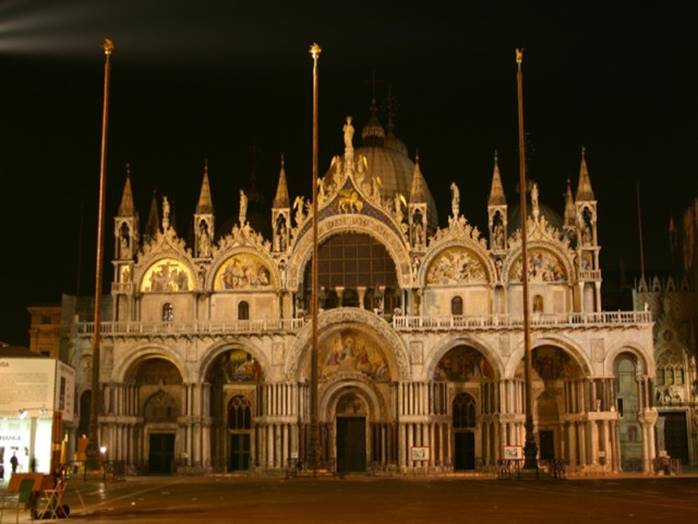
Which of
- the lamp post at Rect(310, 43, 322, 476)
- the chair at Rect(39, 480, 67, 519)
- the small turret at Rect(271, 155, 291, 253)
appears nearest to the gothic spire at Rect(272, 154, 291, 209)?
the small turret at Rect(271, 155, 291, 253)

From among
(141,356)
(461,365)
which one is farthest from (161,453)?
(461,365)

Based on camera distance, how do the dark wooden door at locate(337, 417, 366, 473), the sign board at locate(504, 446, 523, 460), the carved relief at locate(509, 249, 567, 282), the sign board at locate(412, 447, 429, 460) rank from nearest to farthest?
the sign board at locate(504, 446, 523, 460), the sign board at locate(412, 447, 429, 460), the carved relief at locate(509, 249, 567, 282), the dark wooden door at locate(337, 417, 366, 473)

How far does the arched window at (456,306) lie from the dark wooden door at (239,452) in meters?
15.4

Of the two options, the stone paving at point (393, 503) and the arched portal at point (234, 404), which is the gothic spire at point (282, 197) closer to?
the arched portal at point (234, 404)

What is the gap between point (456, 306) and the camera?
222 ft

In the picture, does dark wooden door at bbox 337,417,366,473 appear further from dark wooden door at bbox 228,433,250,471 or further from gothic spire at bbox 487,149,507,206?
gothic spire at bbox 487,149,507,206

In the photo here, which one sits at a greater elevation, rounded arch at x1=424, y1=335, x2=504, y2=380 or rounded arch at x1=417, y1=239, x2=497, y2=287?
rounded arch at x1=417, y1=239, x2=497, y2=287

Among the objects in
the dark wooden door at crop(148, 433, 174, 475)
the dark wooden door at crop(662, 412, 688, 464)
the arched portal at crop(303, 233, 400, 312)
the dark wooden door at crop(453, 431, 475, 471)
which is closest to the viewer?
the dark wooden door at crop(453, 431, 475, 471)

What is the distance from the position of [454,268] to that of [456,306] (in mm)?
2379

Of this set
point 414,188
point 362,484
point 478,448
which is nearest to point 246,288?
point 414,188

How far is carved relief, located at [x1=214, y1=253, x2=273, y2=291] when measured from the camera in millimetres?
69500

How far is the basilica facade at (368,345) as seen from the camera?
64.5 metres

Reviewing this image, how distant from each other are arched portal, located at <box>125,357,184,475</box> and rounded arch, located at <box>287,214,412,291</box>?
1011 centimetres

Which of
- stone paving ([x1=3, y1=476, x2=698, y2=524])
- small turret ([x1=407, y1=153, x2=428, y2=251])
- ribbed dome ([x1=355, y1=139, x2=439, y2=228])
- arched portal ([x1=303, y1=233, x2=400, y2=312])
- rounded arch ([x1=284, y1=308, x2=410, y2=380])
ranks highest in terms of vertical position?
ribbed dome ([x1=355, y1=139, x2=439, y2=228])
